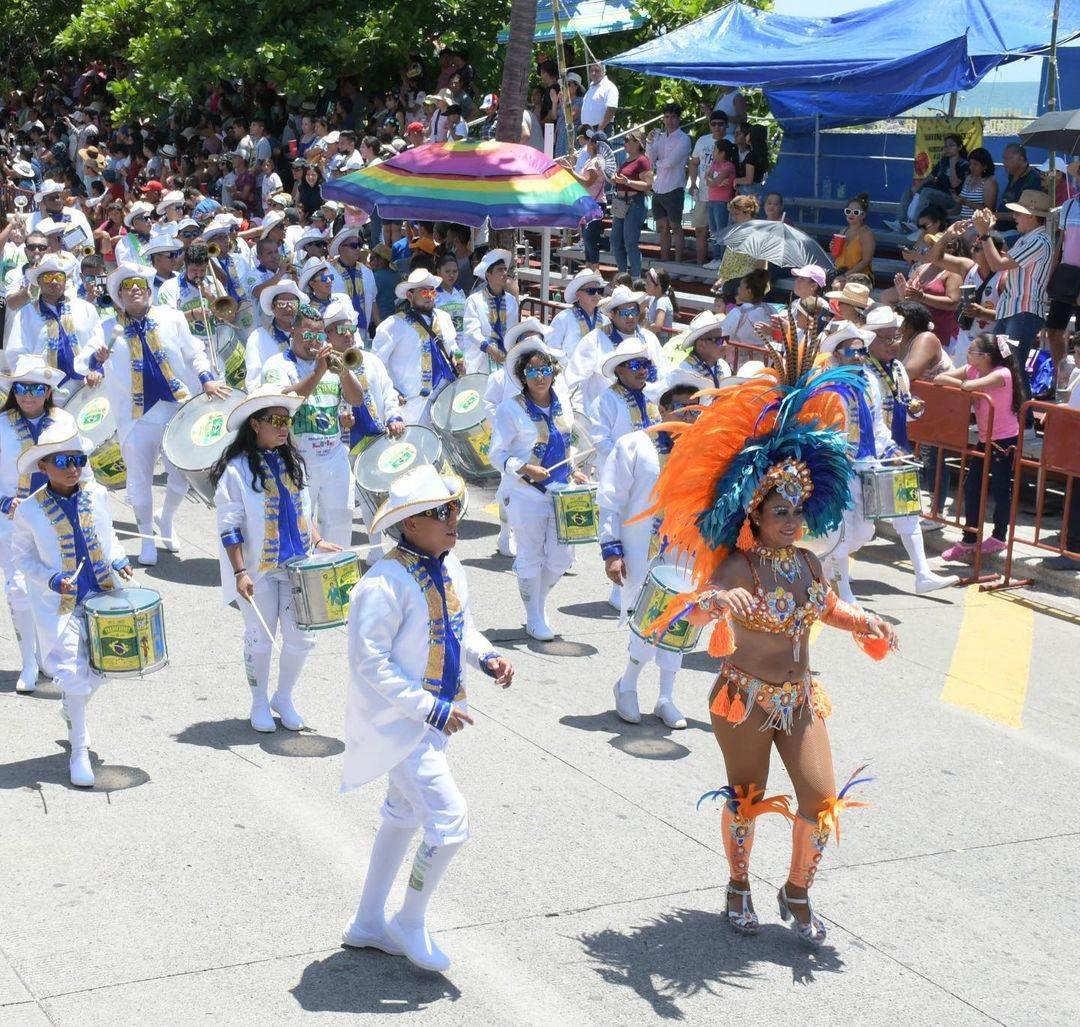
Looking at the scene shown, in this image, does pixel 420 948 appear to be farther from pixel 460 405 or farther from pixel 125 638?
pixel 460 405

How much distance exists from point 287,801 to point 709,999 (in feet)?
7.82

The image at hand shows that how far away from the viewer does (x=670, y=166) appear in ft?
63.3

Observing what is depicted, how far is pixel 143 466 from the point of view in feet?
38.6

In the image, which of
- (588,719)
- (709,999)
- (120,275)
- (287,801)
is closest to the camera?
(709,999)

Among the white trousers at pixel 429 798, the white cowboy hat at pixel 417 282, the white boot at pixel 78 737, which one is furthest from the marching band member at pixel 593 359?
the white trousers at pixel 429 798

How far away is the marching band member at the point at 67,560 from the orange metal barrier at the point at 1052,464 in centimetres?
645

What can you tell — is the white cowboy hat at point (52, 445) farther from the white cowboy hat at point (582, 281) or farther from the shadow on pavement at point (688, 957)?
the white cowboy hat at point (582, 281)

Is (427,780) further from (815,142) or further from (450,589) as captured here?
(815,142)

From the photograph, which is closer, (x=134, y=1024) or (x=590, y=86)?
(x=134, y=1024)

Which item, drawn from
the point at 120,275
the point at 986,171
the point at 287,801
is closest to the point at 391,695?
the point at 287,801

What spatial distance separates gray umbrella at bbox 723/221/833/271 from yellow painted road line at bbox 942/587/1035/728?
4610 mm

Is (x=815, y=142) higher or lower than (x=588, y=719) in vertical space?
higher

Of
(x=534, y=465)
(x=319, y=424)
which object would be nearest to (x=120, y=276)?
(x=319, y=424)

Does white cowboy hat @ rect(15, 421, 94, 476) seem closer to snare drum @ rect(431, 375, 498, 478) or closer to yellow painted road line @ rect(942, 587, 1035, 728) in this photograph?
snare drum @ rect(431, 375, 498, 478)
